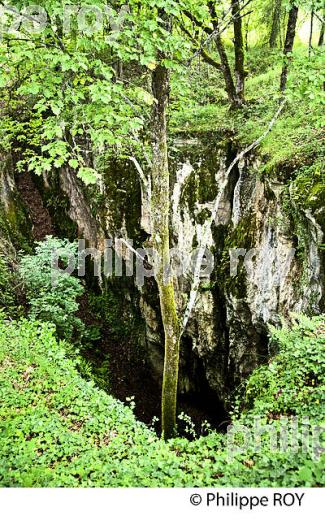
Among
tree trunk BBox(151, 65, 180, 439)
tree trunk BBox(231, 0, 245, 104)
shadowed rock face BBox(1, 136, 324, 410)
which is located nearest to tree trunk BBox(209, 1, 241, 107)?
tree trunk BBox(231, 0, 245, 104)

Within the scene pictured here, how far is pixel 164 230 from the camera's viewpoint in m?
6.25

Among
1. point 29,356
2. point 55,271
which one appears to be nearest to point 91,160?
point 55,271

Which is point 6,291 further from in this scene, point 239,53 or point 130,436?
point 239,53

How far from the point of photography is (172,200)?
968 cm

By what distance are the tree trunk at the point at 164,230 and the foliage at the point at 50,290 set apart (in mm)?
3269

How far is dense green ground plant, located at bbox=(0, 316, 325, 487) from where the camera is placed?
3707mm

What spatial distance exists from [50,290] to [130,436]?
15.7 ft

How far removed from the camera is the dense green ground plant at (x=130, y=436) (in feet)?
12.2

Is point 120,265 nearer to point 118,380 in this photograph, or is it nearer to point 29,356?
point 118,380

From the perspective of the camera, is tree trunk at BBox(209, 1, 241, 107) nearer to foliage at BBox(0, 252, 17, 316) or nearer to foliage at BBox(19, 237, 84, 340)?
foliage at BBox(19, 237, 84, 340)

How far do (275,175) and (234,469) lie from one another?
544cm

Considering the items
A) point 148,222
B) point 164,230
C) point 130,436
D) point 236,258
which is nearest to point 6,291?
point 148,222

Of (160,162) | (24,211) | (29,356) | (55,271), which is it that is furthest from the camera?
(24,211)

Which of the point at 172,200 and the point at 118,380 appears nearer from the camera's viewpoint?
the point at 172,200
